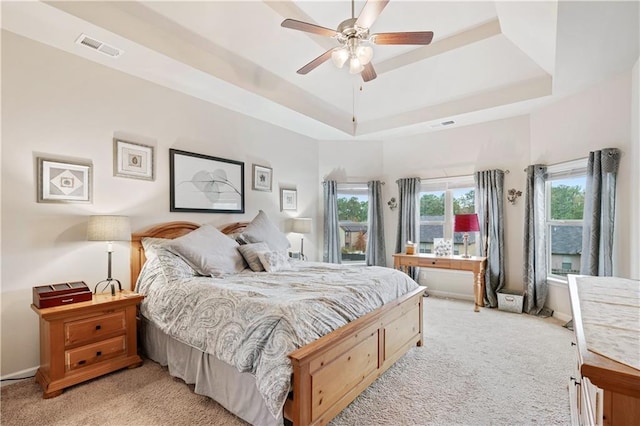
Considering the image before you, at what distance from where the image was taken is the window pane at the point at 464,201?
16.7 feet

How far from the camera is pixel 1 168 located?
2.44 meters

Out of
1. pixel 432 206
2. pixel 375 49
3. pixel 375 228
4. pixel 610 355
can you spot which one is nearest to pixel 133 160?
pixel 375 49

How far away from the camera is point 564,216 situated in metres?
4.14

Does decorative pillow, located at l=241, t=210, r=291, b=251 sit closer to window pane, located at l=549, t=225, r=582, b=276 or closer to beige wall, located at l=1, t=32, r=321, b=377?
beige wall, located at l=1, t=32, r=321, b=377

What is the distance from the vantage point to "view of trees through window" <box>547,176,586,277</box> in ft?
13.1

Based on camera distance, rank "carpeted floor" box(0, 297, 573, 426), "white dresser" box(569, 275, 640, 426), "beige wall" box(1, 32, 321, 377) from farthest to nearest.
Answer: "beige wall" box(1, 32, 321, 377), "carpeted floor" box(0, 297, 573, 426), "white dresser" box(569, 275, 640, 426)

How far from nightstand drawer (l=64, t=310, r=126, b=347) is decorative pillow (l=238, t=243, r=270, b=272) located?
4.01 feet

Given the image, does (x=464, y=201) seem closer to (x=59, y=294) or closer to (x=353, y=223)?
(x=353, y=223)

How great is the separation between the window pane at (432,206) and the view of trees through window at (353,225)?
1036mm

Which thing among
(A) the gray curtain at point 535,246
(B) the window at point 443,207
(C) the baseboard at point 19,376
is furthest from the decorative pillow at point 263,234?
(A) the gray curtain at point 535,246

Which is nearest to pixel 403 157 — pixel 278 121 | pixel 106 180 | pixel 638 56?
pixel 278 121

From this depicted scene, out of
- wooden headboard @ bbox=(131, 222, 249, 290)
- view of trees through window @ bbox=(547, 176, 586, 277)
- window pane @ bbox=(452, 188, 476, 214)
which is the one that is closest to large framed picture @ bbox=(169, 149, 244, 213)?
wooden headboard @ bbox=(131, 222, 249, 290)

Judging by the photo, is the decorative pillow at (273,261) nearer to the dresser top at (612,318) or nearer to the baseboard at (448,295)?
the dresser top at (612,318)

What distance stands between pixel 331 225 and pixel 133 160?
3362 mm
